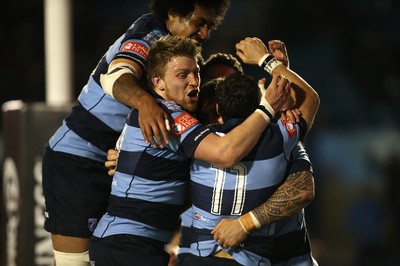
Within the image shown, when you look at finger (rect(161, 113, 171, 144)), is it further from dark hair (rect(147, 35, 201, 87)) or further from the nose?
the nose

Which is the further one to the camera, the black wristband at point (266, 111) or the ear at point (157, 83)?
the ear at point (157, 83)

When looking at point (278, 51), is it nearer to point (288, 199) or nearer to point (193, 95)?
point (193, 95)

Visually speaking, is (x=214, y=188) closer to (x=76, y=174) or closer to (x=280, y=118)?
(x=280, y=118)

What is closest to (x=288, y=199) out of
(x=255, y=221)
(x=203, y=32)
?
(x=255, y=221)

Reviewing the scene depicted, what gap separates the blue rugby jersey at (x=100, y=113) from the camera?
4273 mm

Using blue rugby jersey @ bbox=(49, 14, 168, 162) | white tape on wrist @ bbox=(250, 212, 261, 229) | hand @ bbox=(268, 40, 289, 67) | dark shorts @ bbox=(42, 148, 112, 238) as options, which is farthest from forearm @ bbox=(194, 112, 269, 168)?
dark shorts @ bbox=(42, 148, 112, 238)

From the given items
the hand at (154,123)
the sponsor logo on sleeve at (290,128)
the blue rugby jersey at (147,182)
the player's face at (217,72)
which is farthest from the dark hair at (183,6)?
the sponsor logo on sleeve at (290,128)

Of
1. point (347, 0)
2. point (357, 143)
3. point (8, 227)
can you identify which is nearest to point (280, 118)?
point (8, 227)

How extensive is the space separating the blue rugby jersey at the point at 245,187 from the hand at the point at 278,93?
3.3 inches

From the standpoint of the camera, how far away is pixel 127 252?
3.82 metres

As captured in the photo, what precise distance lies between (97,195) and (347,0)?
7.80 metres

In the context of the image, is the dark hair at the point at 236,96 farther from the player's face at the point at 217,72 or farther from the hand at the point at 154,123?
the player's face at the point at 217,72

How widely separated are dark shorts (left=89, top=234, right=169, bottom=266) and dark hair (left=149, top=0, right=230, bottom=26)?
1.15 metres

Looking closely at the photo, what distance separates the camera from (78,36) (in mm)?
12094
